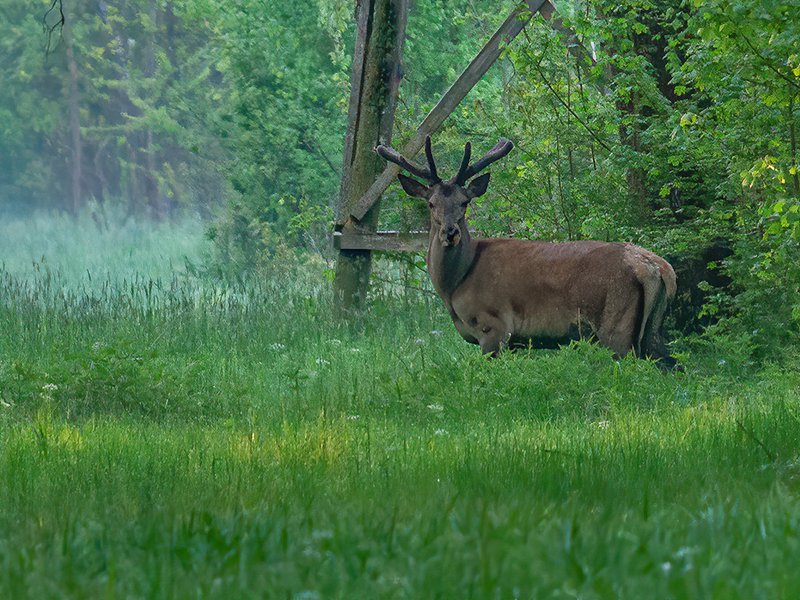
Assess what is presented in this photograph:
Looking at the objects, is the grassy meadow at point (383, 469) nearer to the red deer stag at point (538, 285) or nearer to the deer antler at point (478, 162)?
the red deer stag at point (538, 285)

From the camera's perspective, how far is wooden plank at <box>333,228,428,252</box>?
1505cm

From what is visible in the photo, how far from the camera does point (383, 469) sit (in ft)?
19.8

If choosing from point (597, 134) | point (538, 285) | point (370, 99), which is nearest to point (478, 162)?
point (538, 285)

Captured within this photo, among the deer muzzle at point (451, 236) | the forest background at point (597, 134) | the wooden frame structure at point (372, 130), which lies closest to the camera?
the forest background at point (597, 134)

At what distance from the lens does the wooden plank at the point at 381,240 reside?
15.0 meters

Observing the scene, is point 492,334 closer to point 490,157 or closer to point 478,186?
point 478,186

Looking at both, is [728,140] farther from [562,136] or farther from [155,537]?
[155,537]

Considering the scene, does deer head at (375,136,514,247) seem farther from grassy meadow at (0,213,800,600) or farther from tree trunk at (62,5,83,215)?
tree trunk at (62,5,83,215)

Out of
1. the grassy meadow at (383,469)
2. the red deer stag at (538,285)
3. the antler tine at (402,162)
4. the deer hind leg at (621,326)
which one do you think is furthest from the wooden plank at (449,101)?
the deer hind leg at (621,326)

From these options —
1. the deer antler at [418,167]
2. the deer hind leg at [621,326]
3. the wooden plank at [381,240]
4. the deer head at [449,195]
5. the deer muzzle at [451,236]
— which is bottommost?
the deer hind leg at [621,326]

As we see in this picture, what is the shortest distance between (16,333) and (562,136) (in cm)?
622

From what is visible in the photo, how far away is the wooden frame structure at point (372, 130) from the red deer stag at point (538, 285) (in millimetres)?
2401

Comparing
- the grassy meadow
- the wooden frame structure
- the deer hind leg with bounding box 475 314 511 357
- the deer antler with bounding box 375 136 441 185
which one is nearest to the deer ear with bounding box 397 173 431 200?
the deer antler with bounding box 375 136 441 185

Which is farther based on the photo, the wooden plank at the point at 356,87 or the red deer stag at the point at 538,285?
the wooden plank at the point at 356,87
